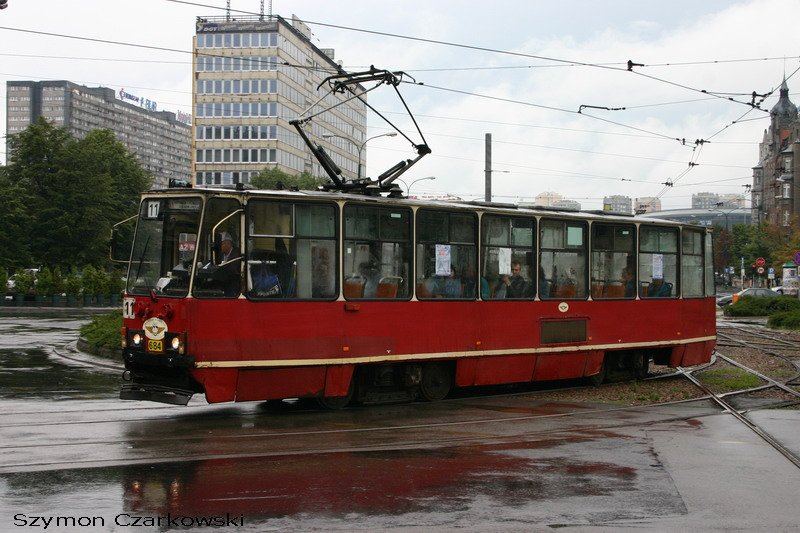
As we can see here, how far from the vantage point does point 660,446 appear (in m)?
11.4

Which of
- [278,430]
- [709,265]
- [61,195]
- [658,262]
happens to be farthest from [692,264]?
[61,195]

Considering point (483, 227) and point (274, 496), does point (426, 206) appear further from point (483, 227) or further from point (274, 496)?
point (274, 496)

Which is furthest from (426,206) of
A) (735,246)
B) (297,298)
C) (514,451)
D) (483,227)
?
(735,246)

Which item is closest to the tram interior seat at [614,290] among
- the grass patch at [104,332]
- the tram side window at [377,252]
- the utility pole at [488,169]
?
the tram side window at [377,252]

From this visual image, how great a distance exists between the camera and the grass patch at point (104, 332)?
22641 millimetres

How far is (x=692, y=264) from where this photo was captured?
20.2 metres

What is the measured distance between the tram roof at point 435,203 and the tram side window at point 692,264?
0.42m

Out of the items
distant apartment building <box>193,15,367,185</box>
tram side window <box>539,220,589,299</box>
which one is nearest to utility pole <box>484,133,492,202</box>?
tram side window <box>539,220,589,299</box>

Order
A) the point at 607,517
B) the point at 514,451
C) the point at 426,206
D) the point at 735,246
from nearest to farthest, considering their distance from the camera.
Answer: the point at 607,517 < the point at 514,451 < the point at 426,206 < the point at 735,246

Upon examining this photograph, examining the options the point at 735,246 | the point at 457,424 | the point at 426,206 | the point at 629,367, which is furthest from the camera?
the point at 735,246

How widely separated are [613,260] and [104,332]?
41.1ft

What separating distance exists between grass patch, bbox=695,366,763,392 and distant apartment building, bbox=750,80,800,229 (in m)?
70.2

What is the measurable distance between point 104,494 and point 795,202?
367 ft

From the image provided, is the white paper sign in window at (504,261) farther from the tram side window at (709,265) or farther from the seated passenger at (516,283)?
the tram side window at (709,265)
